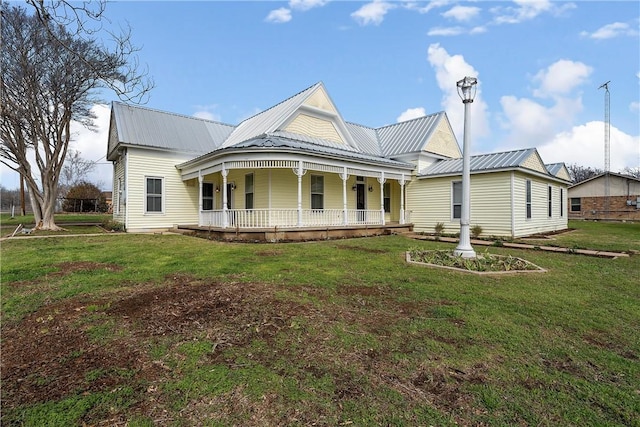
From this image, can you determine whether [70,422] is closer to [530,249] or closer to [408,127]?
[530,249]

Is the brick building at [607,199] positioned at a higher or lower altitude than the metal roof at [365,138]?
lower

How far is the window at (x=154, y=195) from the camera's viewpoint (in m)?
15.2

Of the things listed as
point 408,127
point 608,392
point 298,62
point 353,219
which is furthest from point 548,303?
point 408,127

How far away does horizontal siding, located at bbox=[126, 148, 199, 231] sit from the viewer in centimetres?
1473

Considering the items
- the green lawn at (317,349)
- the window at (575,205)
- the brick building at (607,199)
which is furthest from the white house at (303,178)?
Result: the window at (575,205)

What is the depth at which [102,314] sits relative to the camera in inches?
161

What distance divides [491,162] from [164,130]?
15.5 m

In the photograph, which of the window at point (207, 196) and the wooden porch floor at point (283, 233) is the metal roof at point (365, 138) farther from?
the window at point (207, 196)

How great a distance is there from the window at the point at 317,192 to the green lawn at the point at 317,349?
8868 millimetres

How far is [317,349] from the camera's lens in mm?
3225

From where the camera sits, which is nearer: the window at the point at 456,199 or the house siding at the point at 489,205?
the house siding at the point at 489,205

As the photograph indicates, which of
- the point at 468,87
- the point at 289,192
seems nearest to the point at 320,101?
the point at 289,192

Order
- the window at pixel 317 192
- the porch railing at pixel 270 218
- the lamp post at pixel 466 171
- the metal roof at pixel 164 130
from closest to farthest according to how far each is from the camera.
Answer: the lamp post at pixel 466 171
the porch railing at pixel 270 218
the window at pixel 317 192
the metal roof at pixel 164 130

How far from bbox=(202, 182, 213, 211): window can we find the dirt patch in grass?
1206 centimetres
